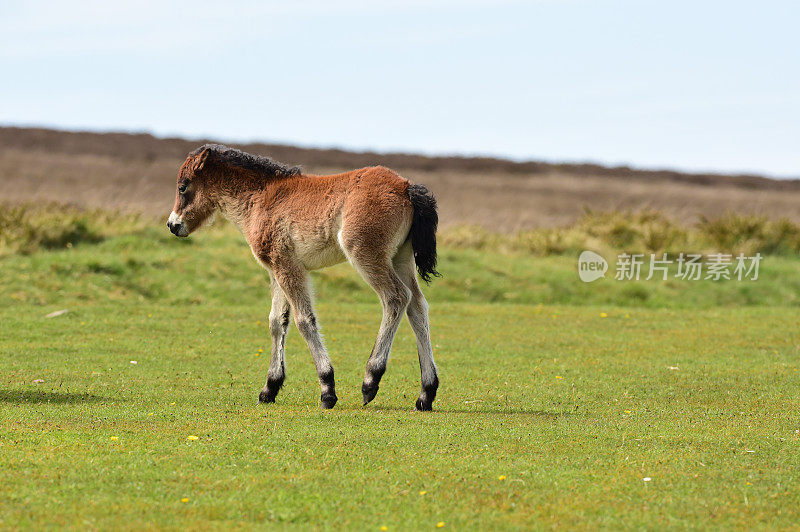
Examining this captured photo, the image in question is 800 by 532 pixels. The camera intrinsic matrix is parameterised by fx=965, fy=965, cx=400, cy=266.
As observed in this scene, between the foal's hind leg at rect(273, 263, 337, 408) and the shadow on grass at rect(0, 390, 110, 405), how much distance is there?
2.78 metres

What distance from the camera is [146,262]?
2589 cm

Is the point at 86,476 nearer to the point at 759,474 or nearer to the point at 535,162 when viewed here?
the point at 759,474

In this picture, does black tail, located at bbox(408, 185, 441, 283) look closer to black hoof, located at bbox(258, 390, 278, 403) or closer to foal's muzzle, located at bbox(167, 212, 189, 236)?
black hoof, located at bbox(258, 390, 278, 403)

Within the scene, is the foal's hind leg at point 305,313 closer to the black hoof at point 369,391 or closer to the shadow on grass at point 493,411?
the black hoof at point 369,391

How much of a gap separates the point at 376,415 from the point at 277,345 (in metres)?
1.96

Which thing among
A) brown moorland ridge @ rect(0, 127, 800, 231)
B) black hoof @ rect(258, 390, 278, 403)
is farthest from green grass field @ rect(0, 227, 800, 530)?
brown moorland ridge @ rect(0, 127, 800, 231)

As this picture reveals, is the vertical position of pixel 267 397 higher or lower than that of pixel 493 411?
lower

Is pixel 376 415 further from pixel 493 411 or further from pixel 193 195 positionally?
pixel 193 195

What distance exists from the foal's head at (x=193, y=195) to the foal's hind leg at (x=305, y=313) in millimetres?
1640

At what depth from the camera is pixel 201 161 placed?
12.7 m

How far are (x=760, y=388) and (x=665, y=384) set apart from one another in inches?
53.5

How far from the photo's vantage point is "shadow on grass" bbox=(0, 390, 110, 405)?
1203 cm

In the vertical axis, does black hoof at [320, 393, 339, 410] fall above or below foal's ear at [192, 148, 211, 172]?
below

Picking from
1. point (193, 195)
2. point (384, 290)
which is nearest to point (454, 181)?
point (193, 195)
